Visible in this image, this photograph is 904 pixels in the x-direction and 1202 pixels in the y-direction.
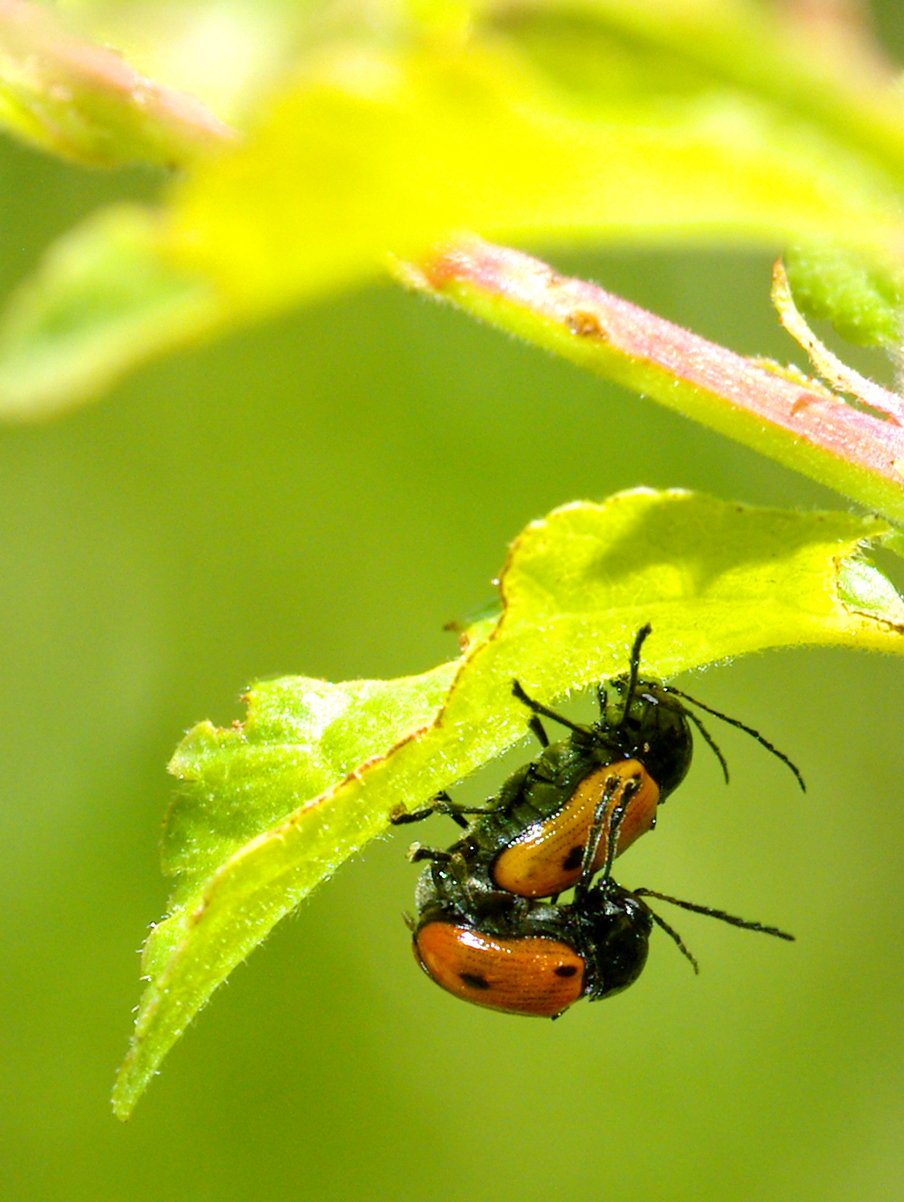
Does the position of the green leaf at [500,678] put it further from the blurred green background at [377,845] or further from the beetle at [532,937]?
the blurred green background at [377,845]

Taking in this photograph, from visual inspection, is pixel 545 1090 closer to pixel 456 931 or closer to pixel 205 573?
pixel 205 573

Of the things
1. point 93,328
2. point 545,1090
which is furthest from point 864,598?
point 545,1090

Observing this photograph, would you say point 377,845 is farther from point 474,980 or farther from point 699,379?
point 699,379

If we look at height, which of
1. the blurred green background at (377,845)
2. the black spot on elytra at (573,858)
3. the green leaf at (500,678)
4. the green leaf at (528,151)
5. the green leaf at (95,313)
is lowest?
the blurred green background at (377,845)

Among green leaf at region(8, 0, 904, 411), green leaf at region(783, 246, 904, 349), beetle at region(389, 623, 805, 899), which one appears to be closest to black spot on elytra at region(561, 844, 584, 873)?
beetle at region(389, 623, 805, 899)

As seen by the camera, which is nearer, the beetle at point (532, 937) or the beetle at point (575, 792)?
the beetle at point (575, 792)

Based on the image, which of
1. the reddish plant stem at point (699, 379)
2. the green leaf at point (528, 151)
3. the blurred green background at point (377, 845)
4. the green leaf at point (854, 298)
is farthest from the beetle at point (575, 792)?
the blurred green background at point (377, 845)

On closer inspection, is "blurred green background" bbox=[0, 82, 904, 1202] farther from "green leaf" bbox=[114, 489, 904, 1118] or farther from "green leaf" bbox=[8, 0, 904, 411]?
"green leaf" bbox=[8, 0, 904, 411]
